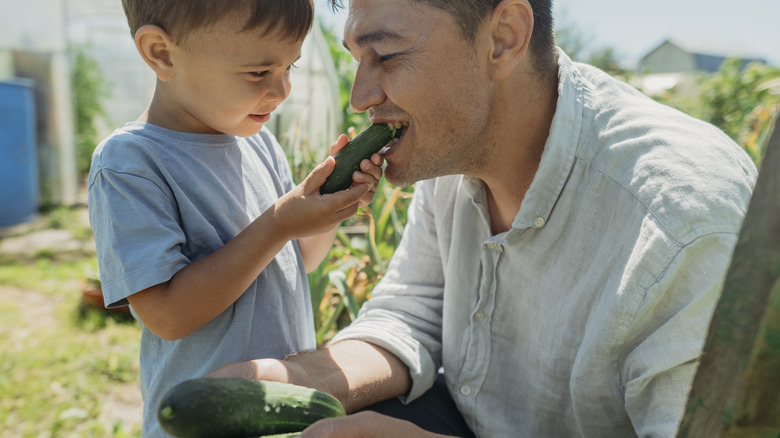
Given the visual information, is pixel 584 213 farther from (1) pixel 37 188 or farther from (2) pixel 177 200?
(1) pixel 37 188

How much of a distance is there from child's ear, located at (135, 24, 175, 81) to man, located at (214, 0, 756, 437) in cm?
62

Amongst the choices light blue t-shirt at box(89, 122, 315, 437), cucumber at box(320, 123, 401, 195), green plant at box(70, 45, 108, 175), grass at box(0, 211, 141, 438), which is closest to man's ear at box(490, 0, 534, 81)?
cucumber at box(320, 123, 401, 195)

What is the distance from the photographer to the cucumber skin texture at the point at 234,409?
143 cm

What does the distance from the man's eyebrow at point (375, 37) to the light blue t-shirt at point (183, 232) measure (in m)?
0.58

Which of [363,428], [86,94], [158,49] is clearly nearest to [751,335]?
[363,428]

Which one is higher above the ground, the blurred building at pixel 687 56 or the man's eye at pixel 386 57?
the blurred building at pixel 687 56

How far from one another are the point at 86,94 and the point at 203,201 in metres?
10.5

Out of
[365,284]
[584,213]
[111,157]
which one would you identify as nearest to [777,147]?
[584,213]

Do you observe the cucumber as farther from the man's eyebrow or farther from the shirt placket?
the shirt placket

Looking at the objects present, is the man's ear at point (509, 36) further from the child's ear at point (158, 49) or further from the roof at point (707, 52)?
the roof at point (707, 52)

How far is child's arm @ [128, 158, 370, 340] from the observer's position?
181 cm

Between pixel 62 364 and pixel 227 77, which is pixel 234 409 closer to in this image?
pixel 227 77

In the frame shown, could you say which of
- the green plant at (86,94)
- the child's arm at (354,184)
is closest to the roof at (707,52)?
the green plant at (86,94)

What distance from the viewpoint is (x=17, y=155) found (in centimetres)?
913
